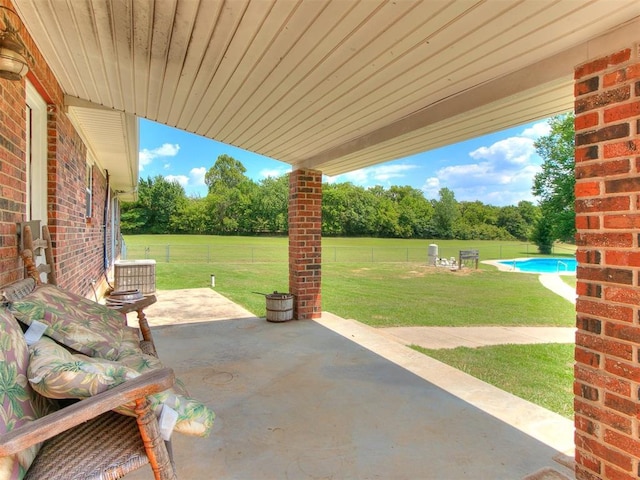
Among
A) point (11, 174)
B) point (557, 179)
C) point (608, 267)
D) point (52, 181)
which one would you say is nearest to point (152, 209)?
point (557, 179)

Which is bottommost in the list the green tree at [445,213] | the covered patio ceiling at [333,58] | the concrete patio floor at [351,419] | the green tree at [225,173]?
the concrete patio floor at [351,419]

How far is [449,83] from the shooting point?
2.53 metres

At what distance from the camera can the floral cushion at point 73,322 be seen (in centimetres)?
167

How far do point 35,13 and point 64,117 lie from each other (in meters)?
1.70

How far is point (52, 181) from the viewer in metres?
3.27

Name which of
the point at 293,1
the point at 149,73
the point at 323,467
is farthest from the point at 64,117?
the point at 323,467

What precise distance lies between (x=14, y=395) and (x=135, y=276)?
6.94 m

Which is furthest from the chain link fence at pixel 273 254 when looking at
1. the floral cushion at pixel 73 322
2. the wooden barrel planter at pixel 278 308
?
the floral cushion at pixel 73 322

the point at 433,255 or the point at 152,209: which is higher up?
the point at 152,209

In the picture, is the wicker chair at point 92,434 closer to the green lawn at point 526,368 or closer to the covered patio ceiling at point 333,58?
the covered patio ceiling at point 333,58

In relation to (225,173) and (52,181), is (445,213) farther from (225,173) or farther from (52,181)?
(52,181)

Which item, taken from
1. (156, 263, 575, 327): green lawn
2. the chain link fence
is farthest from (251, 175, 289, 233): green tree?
(156, 263, 575, 327): green lawn

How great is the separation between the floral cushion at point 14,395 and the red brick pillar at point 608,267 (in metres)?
2.28

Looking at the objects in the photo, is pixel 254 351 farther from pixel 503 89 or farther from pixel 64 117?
pixel 503 89
